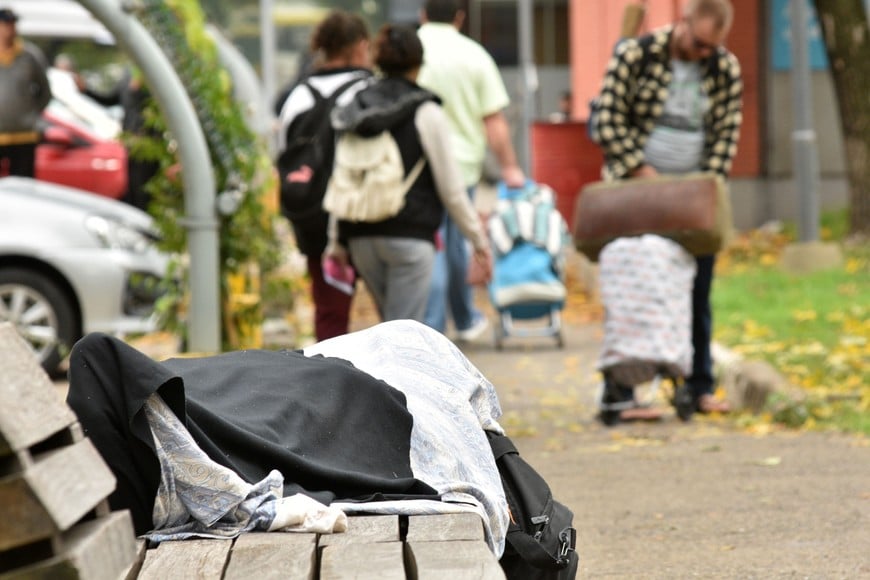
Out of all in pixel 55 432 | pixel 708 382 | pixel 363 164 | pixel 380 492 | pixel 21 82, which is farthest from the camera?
pixel 21 82

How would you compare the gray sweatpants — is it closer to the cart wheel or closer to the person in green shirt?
the cart wheel

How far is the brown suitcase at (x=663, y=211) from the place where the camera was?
7488 mm

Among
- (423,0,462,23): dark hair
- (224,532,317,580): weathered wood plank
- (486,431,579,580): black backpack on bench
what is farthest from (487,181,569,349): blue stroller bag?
(224,532,317,580): weathered wood plank

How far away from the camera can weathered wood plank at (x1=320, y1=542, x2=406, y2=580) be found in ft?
9.68

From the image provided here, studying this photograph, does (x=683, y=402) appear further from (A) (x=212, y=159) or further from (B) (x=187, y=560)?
(B) (x=187, y=560)

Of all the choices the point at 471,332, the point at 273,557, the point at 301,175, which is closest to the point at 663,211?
the point at 301,175

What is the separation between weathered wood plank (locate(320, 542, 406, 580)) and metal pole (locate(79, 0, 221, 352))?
4883 mm

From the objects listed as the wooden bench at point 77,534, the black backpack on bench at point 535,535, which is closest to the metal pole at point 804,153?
the black backpack on bench at point 535,535

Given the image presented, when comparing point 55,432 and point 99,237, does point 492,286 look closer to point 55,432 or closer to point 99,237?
point 99,237

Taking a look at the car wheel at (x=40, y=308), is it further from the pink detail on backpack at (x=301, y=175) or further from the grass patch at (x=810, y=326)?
the grass patch at (x=810, y=326)

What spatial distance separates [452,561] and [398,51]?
4.61 meters

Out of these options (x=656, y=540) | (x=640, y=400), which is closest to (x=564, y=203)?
(x=640, y=400)

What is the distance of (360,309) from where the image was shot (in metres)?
14.0

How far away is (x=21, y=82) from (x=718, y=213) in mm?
7782
